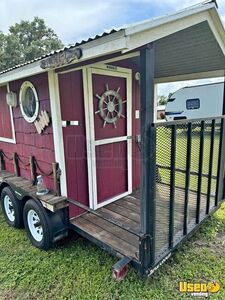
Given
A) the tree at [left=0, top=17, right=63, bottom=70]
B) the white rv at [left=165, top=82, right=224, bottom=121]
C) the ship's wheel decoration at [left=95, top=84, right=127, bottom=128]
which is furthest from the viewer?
the tree at [left=0, top=17, right=63, bottom=70]

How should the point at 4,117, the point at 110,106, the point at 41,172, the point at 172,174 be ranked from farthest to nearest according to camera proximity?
the point at 4,117
the point at 110,106
the point at 41,172
the point at 172,174

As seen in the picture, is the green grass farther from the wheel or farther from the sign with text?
the sign with text

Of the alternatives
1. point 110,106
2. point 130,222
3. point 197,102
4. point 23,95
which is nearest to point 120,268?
point 130,222

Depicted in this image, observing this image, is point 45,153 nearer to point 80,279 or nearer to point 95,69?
point 95,69

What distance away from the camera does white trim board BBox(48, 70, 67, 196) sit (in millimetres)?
2468

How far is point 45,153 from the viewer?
2.91m

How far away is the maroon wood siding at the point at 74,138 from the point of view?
104 inches

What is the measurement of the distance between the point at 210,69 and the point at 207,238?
2566 millimetres

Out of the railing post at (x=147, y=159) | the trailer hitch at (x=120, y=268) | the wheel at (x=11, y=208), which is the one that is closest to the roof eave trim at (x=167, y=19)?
the railing post at (x=147, y=159)

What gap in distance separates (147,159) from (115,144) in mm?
1639

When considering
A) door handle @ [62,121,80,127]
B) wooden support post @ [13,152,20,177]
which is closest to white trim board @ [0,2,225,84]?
door handle @ [62,121,80,127]

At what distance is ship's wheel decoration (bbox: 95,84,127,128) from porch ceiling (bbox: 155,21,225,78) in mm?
809

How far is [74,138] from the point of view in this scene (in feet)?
9.29

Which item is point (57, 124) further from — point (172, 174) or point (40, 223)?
point (172, 174)
